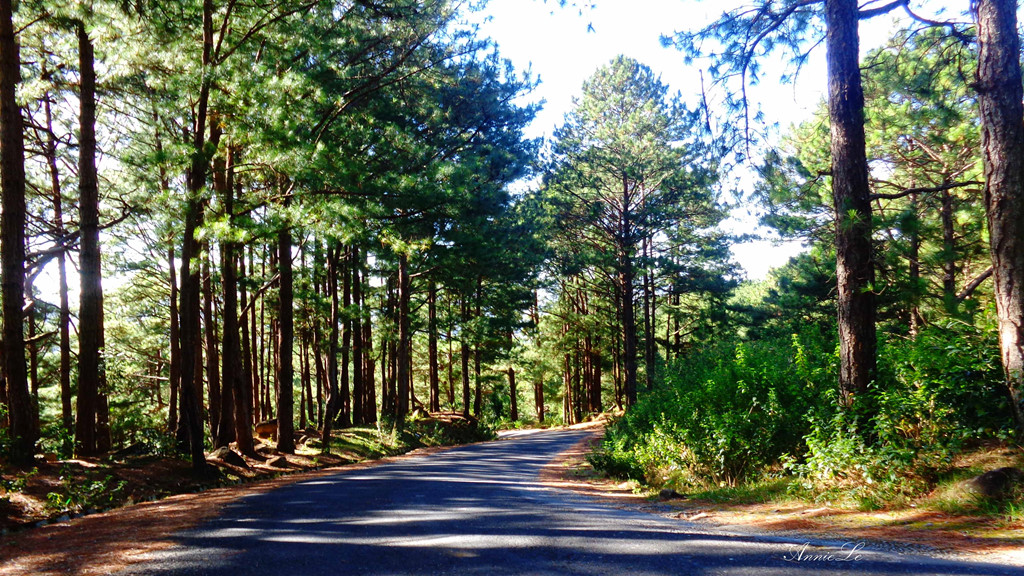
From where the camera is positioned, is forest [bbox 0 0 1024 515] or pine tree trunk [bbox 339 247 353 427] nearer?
forest [bbox 0 0 1024 515]

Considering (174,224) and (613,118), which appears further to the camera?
(613,118)

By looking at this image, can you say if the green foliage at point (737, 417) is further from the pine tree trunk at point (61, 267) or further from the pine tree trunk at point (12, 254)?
the pine tree trunk at point (61, 267)

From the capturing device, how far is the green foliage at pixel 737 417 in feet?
27.5

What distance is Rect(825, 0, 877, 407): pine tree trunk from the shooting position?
7.45m

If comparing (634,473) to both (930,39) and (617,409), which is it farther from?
(617,409)

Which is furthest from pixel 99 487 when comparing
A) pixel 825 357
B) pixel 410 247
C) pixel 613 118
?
pixel 613 118

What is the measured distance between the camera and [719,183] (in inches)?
388

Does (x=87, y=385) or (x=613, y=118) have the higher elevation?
(x=613, y=118)

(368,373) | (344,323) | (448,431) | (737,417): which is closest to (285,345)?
(344,323)

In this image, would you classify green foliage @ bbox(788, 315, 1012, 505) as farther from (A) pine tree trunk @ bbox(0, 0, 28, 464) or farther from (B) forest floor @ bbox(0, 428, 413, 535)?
(A) pine tree trunk @ bbox(0, 0, 28, 464)

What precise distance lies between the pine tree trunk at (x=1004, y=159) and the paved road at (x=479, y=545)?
3.50 meters

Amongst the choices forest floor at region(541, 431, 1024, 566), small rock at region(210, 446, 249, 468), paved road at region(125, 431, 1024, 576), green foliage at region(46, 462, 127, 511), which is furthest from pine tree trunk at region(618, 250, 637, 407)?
green foliage at region(46, 462, 127, 511)

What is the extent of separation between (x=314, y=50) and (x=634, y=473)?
11399mm

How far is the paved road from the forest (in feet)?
8.44
